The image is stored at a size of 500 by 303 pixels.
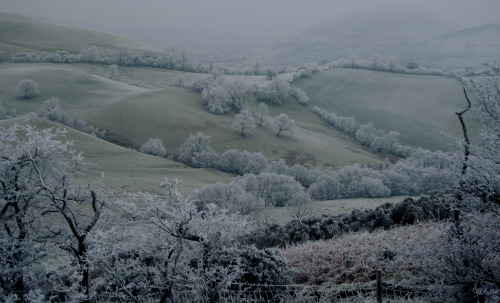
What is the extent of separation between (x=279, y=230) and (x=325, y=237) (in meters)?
2.54

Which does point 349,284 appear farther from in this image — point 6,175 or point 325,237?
point 6,175

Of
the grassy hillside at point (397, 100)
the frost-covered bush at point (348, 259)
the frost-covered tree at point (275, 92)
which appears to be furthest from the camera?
the frost-covered tree at point (275, 92)

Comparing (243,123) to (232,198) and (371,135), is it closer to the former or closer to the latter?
(371,135)

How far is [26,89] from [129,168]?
41814 millimetres

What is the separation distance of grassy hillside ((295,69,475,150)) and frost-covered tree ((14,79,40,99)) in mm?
68234

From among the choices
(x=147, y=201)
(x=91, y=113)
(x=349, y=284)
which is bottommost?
(x=91, y=113)

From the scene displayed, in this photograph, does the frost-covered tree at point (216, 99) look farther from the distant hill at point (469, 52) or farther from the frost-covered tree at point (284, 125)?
the distant hill at point (469, 52)

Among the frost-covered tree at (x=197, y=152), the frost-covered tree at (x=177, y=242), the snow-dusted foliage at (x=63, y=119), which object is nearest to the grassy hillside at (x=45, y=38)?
the snow-dusted foliage at (x=63, y=119)

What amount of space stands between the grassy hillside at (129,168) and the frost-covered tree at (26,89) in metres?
24.6

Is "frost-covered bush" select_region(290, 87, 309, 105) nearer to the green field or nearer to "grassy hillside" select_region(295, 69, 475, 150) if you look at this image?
the green field

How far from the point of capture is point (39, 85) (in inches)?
3428

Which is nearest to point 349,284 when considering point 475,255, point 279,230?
point 475,255

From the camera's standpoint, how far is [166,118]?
80250 mm

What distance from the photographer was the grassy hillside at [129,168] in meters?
51.9
